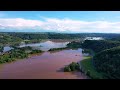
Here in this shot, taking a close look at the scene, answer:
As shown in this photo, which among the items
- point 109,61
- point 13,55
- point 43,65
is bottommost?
point 43,65

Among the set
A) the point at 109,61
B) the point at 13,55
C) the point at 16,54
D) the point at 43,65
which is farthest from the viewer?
the point at 13,55

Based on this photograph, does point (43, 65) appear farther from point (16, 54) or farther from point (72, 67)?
point (16, 54)

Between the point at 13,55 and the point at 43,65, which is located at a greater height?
the point at 13,55

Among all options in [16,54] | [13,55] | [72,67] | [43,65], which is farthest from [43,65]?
[13,55]

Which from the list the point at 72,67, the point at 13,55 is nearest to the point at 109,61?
the point at 72,67

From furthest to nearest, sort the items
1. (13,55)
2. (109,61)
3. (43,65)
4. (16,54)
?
1. (13,55)
2. (16,54)
3. (43,65)
4. (109,61)

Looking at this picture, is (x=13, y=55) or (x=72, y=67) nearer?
(x=72, y=67)
